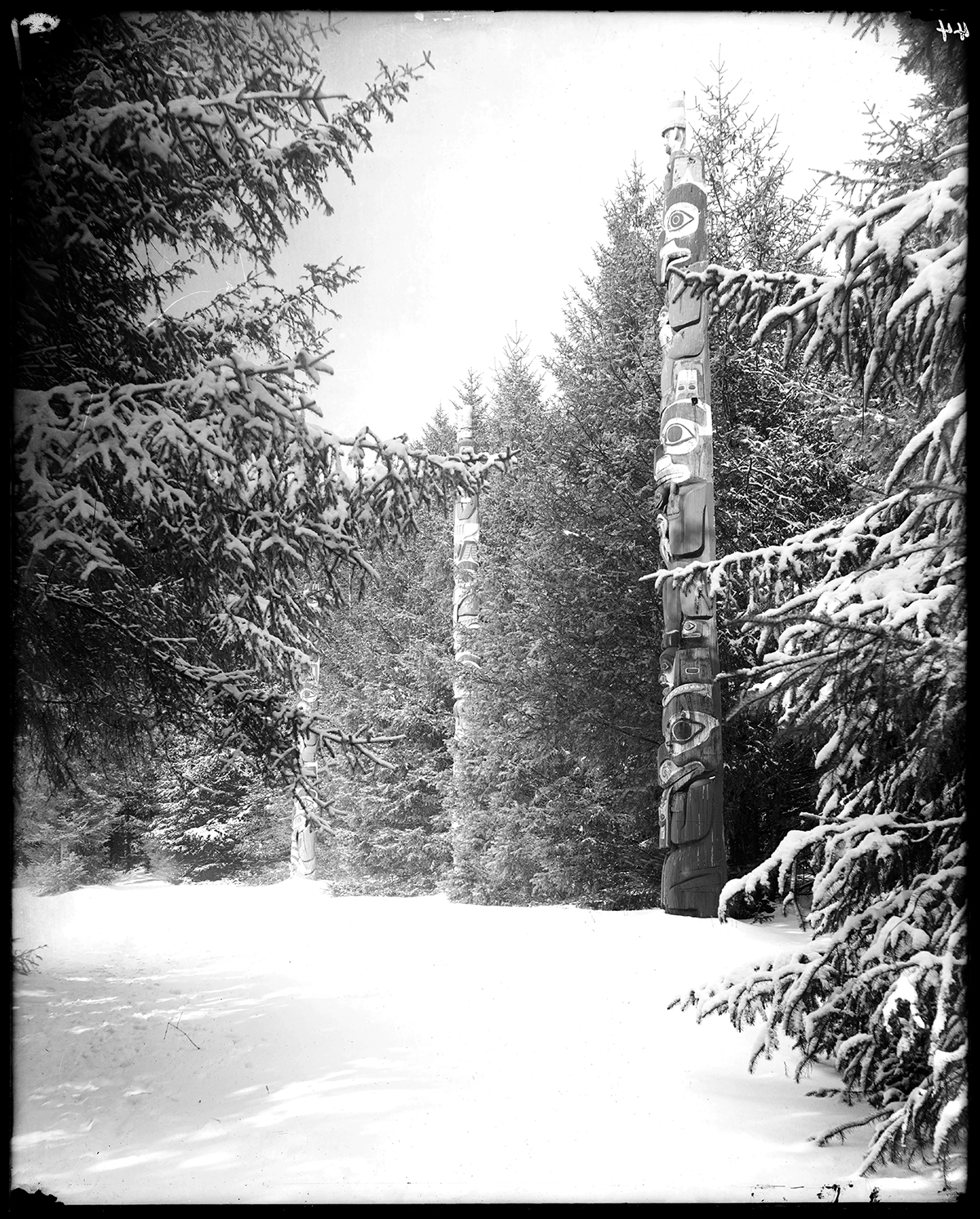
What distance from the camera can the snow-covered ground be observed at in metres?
2.80

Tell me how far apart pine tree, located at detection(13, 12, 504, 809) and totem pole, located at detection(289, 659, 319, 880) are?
6.0 inches

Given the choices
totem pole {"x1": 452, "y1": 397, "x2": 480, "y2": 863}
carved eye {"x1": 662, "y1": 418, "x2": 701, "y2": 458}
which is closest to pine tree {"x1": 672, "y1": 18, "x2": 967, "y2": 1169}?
carved eye {"x1": 662, "y1": 418, "x2": 701, "y2": 458}

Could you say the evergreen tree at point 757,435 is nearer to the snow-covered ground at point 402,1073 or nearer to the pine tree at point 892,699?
the snow-covered ground at point 402,1073

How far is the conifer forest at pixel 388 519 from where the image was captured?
2750mm

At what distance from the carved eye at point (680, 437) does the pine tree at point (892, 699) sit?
6.86ft

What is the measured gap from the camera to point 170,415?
3.61 metres

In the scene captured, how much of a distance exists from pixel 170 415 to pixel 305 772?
2332mm

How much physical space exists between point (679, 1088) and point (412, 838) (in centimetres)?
641

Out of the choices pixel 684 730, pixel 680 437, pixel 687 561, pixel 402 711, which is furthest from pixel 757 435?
pixel 402 711

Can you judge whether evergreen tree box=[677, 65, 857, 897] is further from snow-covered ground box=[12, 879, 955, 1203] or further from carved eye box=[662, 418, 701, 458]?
snow-covered ground box=[12, 879, 955, 1203]

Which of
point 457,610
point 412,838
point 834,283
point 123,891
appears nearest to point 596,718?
point 457,610

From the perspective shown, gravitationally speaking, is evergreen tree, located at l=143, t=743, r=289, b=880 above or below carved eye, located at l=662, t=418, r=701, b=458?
below

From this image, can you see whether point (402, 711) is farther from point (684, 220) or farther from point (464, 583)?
point (684, 220)

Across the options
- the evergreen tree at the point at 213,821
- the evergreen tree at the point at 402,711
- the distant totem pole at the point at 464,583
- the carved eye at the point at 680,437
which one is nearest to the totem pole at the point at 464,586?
the distant totem pole at the point at 464,583
